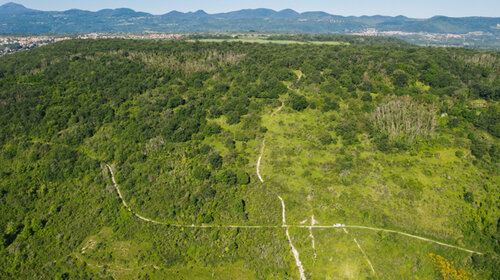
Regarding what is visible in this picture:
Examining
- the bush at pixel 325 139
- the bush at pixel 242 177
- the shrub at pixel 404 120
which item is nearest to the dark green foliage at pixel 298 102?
the bush at pixel 325 139

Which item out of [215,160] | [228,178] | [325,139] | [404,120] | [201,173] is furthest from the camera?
[404,120]

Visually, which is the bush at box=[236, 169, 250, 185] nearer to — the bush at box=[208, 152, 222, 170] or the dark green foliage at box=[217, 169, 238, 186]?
the dark green foliage at box=[217, 169, 238, 186]

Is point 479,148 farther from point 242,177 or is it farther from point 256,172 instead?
point 242,177

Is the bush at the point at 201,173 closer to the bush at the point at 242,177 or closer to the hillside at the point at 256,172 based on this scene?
the hillside at the point at 256,172

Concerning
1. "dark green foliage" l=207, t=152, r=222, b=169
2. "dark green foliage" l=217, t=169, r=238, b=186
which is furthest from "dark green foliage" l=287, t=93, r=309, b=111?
"dark green foliage" l=217, t=169, r=238, b=186

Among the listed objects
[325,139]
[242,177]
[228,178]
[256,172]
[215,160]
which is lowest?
[228,178]

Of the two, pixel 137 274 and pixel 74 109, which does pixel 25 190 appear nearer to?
pixel 74 109

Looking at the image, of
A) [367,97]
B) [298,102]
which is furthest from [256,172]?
[367,97]

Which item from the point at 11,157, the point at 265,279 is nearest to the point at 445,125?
the point at 265,279
